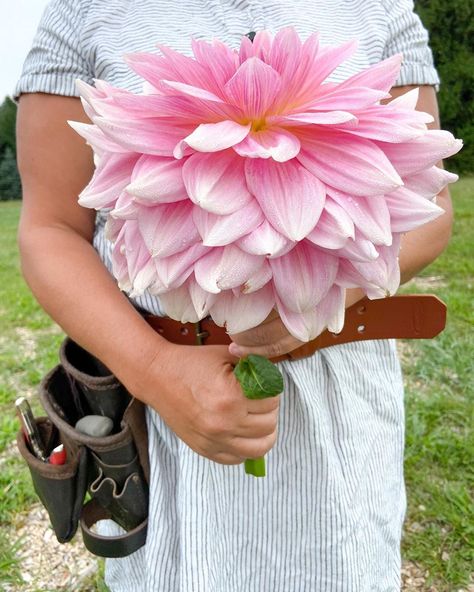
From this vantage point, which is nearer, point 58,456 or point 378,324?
point 378,324

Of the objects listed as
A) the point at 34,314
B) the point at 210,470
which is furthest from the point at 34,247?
the point at 34,314

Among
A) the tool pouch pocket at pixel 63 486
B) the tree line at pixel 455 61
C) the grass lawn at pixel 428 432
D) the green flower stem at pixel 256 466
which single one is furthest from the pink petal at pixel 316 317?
the tree line at pixel 455 61

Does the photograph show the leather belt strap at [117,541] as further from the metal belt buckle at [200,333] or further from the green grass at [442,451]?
the green grass at [442,451]

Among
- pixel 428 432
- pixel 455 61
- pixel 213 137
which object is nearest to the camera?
pixel 213 137

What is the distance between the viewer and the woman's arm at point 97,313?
2.20 feet

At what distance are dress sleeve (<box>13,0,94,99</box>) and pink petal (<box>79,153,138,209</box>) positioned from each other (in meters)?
0.39

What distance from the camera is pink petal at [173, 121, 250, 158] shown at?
15.7 inches

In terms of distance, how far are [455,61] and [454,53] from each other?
0.23 metres

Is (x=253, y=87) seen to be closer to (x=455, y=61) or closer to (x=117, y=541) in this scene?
(x=117, y=541)

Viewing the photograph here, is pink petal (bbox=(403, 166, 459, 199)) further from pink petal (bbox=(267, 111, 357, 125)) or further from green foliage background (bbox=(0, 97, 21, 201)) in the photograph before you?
green foliage background (bbox=(0, 97, 21, 201))

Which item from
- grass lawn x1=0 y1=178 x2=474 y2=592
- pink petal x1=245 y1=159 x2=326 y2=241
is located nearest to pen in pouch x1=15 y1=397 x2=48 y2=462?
pink petal x1=245 y1=159 x2=326 y2=241

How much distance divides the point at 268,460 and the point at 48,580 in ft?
4.03

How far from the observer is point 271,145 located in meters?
0.42

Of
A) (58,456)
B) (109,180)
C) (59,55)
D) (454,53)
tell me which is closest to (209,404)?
(109,180)
